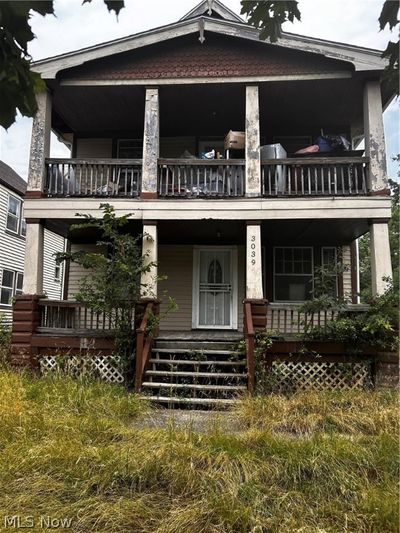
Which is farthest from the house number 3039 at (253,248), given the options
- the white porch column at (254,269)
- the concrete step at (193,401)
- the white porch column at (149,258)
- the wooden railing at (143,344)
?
the concrete step at (193,401)

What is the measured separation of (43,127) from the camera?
9406mm

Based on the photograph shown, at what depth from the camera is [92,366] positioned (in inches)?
332

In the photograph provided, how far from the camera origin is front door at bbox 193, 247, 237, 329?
1129cm

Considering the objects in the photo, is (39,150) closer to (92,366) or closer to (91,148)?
(91,148)

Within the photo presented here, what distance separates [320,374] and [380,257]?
2.62 metres

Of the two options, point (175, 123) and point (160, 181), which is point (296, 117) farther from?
point (160, 181)

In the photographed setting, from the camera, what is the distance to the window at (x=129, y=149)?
11.8 metres

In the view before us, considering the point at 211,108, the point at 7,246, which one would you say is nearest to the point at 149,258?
the point at 211,108

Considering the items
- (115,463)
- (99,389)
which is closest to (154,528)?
(115,463)

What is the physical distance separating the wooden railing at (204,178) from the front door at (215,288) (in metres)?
2.43

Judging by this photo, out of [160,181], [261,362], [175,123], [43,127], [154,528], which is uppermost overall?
[175,123]

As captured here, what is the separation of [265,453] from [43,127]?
26.4 ft

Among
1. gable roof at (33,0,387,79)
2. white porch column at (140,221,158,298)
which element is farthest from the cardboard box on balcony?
white porch column at (140,221,158,298)

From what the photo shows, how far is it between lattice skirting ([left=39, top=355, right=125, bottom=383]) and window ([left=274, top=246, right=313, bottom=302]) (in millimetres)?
4700
